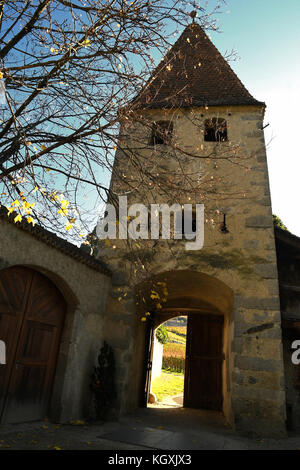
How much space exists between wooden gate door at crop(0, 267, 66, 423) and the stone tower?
138 cm

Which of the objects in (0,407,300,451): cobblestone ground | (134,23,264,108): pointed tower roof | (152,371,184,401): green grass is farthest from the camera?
(152,371,184,401): green grass

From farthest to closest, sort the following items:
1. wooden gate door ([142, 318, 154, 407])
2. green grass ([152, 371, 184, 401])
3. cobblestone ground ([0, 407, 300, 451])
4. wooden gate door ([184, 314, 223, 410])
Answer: green grass ([152, 371, 184, 401]) → wooden gate door ([184, 314, 223, 410]) → wooden gate door ([142, 318, 154, 407]) → cobblestone ground ([0, 407, 300, 451])

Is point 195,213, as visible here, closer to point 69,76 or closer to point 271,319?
point 271,319

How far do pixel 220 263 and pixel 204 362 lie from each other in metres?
4.23

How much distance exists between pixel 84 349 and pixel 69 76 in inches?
182

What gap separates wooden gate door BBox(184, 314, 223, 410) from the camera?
918cm

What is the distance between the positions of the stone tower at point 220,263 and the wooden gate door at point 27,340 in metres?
1.38

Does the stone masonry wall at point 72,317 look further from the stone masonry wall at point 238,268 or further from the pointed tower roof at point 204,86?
the pointed tower roof at point 204,86

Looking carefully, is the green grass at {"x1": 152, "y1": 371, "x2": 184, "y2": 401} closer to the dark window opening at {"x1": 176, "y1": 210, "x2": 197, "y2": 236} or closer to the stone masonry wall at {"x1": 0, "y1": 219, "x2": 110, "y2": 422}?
the stone masonry wall at {"x1": 0, "y1": 219, "x2": 110, "y2": 422}

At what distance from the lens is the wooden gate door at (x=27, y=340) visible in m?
4.82

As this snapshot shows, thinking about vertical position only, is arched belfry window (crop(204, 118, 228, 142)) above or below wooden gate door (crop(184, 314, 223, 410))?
above

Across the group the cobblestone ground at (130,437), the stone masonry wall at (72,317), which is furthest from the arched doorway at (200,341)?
the cobblestone ground at (130,437)

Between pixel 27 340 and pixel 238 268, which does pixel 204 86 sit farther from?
pixel 27 340

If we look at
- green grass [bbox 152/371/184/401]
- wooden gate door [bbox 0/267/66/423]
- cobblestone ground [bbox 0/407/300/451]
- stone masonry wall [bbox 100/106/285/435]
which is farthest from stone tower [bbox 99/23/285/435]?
green grass [bbox 152/371/184/401]
